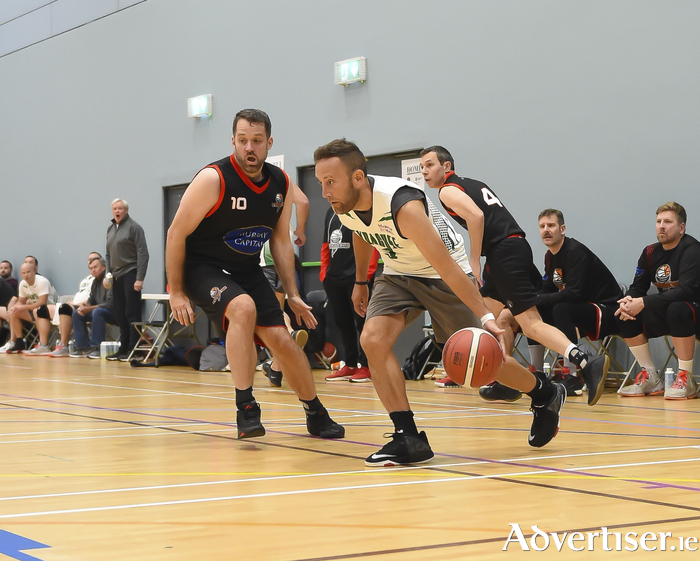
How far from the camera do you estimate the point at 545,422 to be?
4176 millimetres

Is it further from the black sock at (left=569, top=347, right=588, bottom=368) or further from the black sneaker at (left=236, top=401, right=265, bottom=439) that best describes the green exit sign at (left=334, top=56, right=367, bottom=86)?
the black sneaker at (left=236, top=401, right=265, bottom=439)

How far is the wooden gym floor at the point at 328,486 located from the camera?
2434 millimetres

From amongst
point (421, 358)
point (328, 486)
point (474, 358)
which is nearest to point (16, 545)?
point (328, 486)

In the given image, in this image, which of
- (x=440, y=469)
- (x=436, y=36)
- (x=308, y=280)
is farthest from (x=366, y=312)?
(x=308, y=280)

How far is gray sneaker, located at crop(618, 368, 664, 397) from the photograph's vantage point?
24.2ft

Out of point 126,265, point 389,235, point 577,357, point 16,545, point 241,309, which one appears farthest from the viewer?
point 126,265

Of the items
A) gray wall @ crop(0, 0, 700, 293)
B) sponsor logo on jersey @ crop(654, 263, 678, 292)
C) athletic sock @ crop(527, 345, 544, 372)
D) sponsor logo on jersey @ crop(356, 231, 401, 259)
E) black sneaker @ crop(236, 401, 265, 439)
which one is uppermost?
gray wall @ crop(0, 0, 700, 293)

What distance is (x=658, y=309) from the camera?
7.23 meters

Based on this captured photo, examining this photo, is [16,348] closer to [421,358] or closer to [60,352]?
[60,352]

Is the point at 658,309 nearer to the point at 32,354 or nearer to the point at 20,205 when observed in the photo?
the point at 32,354

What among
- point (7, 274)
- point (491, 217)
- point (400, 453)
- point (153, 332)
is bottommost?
point (153, 332)

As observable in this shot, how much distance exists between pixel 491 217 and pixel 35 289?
32.8ft

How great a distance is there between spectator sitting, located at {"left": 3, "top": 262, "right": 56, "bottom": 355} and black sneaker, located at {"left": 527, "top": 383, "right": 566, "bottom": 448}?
36.5ft

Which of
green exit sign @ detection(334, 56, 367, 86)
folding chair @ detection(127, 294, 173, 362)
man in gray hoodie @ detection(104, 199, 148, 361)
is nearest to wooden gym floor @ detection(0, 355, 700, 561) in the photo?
folding chair @ detection(127, 294, 173, 362)
